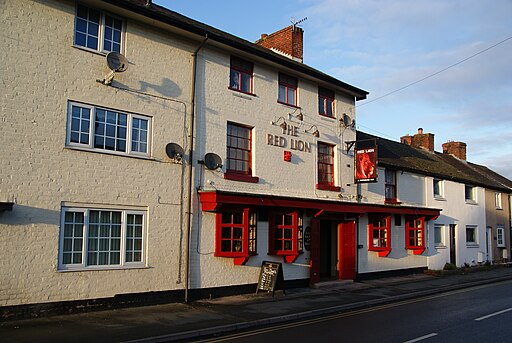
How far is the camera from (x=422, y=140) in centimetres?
3275

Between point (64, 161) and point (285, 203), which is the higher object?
point (64, 161)

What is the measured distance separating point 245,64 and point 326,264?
31.0 feet

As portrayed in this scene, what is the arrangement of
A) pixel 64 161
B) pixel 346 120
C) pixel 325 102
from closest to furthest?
pixel 64 161 < pixel 325 102 < pixel 346 120

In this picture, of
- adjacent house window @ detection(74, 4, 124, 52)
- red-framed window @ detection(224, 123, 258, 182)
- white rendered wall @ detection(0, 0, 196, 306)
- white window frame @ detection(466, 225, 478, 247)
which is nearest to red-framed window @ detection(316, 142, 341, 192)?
red-framed window @ detection(224, 123, 258, 182)

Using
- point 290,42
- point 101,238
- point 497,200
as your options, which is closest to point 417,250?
point 290,42

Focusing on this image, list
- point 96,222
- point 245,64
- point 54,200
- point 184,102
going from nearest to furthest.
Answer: point 54,200, point 96,222, point 184,102, point 245,64

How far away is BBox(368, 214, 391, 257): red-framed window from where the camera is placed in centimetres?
1997

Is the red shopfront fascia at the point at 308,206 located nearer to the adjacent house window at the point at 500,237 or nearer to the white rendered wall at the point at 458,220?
the white rendered wall at the point at 458,220

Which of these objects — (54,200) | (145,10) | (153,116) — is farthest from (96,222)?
(145,10)

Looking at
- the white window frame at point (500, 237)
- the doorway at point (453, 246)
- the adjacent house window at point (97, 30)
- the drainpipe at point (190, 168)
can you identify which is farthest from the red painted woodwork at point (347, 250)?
the white window frame at point (500, 237)

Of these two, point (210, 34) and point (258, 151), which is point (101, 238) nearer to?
point (258, 151)

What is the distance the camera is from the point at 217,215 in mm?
13930

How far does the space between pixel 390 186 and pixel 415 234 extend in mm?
2842

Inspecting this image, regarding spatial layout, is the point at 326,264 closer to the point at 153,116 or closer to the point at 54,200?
the point at 153,116
